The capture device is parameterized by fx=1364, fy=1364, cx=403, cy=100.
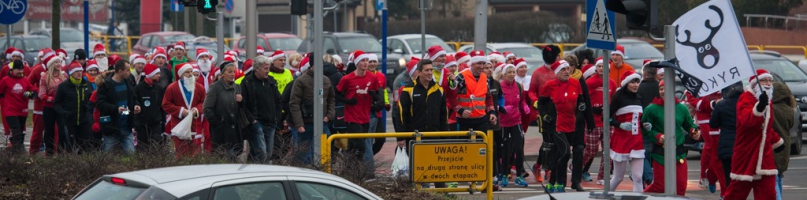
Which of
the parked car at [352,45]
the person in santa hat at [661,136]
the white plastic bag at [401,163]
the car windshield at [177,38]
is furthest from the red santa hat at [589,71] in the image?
the car windshield at [177,38]

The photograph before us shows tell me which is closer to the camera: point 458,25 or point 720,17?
point 720,17

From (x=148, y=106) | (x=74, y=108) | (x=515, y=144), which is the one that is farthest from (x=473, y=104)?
(x=74, y=108)

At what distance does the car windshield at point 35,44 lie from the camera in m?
41.2

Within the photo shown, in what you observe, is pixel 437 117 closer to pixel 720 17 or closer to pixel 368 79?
pixel 368 79

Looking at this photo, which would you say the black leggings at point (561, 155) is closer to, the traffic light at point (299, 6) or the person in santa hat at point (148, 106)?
the traffic light at point (299, 6)

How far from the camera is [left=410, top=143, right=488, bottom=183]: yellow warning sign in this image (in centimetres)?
1169

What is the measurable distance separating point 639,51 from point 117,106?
19260 mm

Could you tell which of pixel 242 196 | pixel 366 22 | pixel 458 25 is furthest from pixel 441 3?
pixel 242 196

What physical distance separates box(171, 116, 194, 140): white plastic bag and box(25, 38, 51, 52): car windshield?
1045 inches

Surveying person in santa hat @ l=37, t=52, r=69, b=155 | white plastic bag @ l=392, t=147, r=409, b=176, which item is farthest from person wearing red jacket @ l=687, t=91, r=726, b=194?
person in santa hat @ l=37, t=52, r=69, b=155

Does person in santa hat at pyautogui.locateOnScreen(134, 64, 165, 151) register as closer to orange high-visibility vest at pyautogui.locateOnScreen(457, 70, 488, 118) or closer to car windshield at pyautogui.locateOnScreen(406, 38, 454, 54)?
orange high-visibility vest at pyautogui.locateOnScreen(457, 70, 488, 118)

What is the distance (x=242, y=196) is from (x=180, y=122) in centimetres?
827

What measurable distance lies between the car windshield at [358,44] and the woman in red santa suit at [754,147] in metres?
24.0

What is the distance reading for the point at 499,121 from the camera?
1539cm
